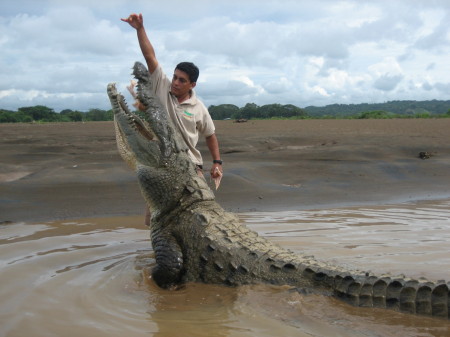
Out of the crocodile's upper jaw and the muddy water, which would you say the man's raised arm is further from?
the muddy water

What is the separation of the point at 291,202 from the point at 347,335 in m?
4.62

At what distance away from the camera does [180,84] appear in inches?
178

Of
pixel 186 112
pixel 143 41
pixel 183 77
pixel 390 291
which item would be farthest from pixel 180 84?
pixel 390 291

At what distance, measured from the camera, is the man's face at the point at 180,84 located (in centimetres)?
450

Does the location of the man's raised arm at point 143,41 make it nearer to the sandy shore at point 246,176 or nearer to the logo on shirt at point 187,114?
the logo on shirt at point 187,114

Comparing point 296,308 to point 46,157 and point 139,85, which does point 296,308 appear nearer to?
point 139,85

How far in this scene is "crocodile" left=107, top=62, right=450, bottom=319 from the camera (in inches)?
124

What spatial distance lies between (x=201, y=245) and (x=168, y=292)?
1.48 ft

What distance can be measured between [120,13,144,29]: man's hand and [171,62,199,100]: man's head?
512mm

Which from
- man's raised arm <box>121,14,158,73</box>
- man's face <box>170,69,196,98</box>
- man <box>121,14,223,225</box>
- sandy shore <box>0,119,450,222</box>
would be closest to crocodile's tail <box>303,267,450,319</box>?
man <box>121,14,223,225</box>

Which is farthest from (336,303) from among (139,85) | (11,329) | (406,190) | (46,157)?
(46,157)

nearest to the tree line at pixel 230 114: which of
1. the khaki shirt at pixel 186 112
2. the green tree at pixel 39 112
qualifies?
the green tree at pixel 39 112

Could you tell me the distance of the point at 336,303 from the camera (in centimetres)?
326

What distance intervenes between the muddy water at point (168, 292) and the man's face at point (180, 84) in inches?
61.8
